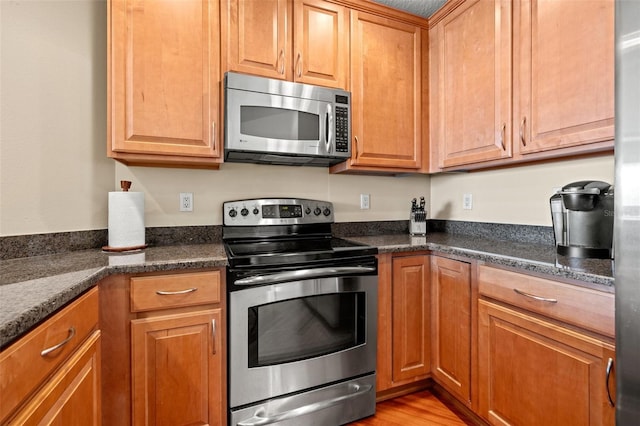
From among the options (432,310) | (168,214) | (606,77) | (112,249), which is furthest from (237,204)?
(606,77)

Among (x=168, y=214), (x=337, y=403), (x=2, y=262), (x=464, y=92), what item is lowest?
(x=337, y=403)

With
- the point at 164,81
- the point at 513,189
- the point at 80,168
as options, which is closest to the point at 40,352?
the point at 80,168

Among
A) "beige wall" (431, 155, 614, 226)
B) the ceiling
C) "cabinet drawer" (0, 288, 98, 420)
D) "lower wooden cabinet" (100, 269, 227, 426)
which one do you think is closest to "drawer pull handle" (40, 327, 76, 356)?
"cabinet drawer" (0, 288, 98, 420)

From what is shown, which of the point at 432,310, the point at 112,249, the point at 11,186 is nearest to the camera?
the point at 11,186

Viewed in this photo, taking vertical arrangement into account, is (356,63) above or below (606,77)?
above

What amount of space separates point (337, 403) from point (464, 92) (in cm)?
195

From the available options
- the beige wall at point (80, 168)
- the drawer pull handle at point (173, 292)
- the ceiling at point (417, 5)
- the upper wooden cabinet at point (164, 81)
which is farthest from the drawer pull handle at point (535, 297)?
the ceiling at point (417, 5)

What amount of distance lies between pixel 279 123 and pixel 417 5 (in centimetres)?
135

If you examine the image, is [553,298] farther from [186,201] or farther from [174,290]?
[186,201]

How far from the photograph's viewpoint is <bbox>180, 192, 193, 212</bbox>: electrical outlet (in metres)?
1.88

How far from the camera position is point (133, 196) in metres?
1.58

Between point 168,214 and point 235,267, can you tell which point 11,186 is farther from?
point 235,267

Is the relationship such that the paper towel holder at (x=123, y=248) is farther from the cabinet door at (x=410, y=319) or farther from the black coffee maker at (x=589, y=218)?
the black coffee maker at (x=589, y=218)

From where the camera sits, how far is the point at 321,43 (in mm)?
1894
